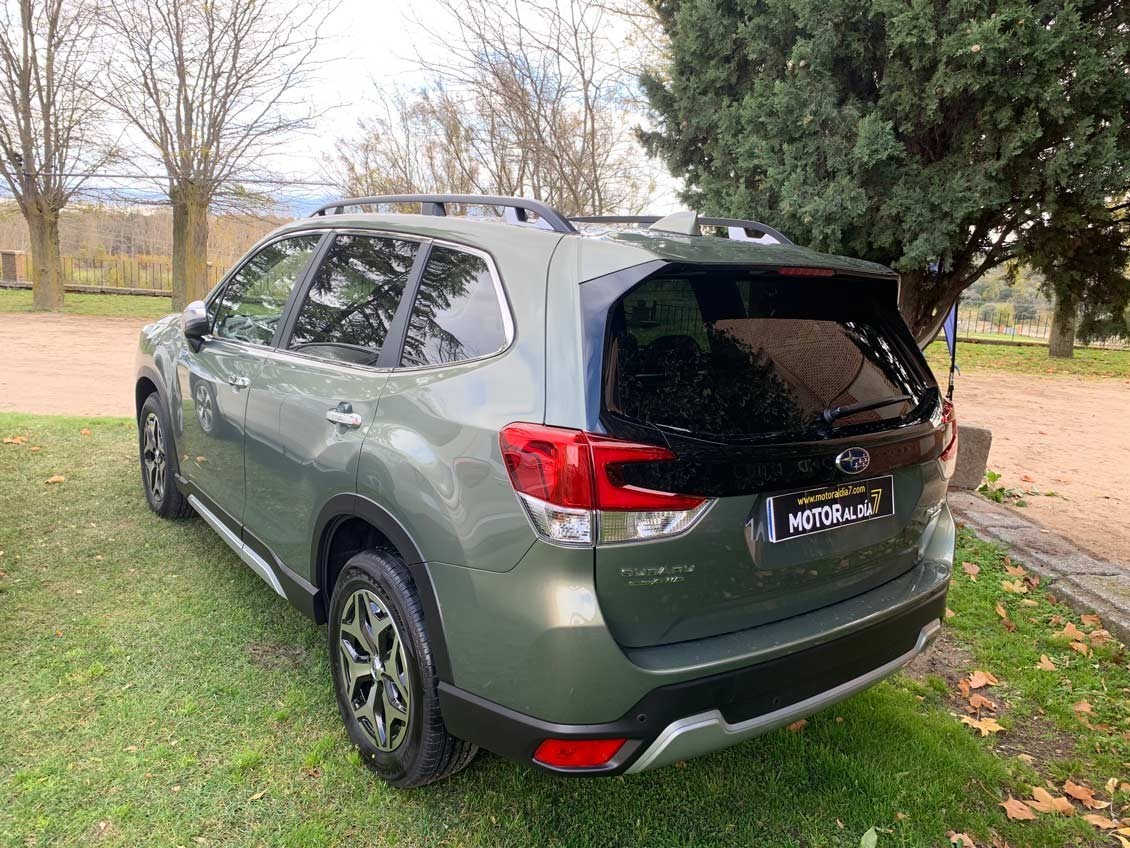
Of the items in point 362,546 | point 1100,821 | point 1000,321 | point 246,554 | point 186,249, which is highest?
point 186,249

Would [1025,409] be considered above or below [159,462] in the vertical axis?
below

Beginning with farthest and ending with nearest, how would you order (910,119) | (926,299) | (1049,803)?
1. (926,299)
2. (910,119)
3. (1049,803)

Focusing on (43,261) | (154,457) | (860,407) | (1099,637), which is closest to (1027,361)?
(1099,637)

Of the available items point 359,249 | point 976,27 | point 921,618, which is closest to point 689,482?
point 921,618

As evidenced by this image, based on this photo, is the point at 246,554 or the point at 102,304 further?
the point at 102,304

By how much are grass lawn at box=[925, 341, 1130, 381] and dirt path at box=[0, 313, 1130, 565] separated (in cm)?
118

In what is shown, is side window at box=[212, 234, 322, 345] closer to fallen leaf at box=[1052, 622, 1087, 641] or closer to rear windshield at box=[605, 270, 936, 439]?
rear windshield at box=[605, 270, 936, 439]

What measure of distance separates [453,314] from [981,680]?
2.90 m

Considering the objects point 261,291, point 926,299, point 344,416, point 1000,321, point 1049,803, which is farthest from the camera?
point 1000,321

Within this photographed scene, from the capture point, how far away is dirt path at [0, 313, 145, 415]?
8945mm

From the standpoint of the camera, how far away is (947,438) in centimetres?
266

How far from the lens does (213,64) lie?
2098cm

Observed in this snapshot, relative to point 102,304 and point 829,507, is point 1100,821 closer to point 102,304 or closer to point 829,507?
point 829,507

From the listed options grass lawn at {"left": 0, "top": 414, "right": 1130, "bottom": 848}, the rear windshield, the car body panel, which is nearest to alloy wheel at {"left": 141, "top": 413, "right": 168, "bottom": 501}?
grass lawn at {"left": 0, "top": 414, "right": 1130, "bottom": 848}
